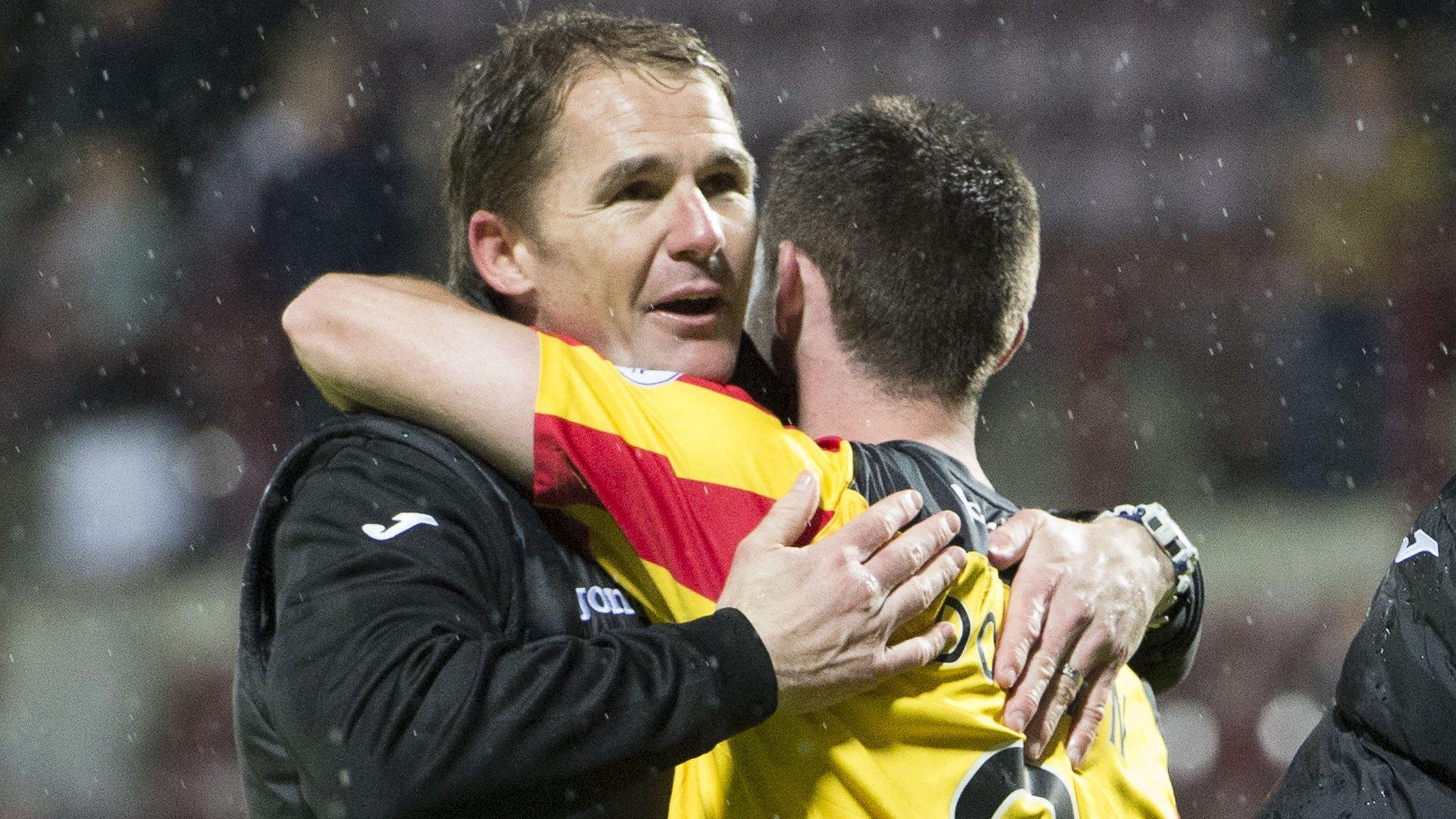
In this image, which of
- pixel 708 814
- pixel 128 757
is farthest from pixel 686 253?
pixel 128 757

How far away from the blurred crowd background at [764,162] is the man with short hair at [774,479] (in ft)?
11.1

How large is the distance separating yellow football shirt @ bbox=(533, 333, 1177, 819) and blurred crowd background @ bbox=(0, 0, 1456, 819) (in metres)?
3.56

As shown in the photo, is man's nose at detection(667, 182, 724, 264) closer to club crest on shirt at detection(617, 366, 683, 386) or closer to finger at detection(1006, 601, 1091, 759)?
club crest on shirt at detection(617, 366, 683, 386)

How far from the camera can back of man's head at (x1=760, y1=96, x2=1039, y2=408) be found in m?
2.16

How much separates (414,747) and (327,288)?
656 millimetres

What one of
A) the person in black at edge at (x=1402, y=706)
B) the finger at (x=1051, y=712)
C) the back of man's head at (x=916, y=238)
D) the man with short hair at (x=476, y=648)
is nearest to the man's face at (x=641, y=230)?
the back of man's head at (x=916, y=238)

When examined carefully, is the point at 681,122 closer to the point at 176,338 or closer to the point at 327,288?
the point at 327,288

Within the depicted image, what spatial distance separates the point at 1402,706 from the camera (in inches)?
62.7

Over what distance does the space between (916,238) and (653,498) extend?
0.65 m

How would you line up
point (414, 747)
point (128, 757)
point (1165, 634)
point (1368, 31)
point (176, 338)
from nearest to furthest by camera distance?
1. point (414, 747)
2. point (1165, 634)
3. point (128, 757)
4. point (176, 338)
5. point (1368, 31)

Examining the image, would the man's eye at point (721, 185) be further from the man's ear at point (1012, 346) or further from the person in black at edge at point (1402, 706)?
the person in black at edge at point (1402, 706)

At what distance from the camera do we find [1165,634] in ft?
7.73

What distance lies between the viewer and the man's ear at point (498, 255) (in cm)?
226

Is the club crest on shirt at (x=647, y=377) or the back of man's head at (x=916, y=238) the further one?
the back of man's head at (x=916, y=238)
